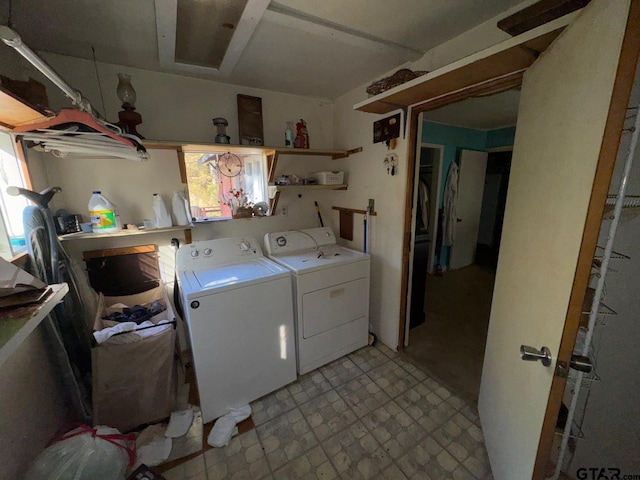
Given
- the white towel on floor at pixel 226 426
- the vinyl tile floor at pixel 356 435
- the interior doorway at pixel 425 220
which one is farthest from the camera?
the interior doorway at pixel 425 220

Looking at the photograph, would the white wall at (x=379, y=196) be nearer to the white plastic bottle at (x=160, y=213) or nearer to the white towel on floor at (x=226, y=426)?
the white towel on floor at (x=226, y=426)

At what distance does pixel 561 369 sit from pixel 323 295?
141 centimetres

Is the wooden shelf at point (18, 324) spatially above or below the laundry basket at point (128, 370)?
above

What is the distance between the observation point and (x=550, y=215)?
2.89 ft

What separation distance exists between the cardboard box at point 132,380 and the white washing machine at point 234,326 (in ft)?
0.74

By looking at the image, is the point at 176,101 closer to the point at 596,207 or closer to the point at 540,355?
the point at 596,207

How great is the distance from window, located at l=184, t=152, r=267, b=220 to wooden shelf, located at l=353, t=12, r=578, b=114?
123cm

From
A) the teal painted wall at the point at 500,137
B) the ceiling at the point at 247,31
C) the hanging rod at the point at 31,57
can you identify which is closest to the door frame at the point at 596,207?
the ceiling at the point at 247,31

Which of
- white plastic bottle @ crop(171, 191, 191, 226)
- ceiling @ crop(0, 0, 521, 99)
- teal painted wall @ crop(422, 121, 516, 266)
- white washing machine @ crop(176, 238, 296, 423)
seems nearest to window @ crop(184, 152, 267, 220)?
white plastic bottle @ crop(171, 191, 191, 226)

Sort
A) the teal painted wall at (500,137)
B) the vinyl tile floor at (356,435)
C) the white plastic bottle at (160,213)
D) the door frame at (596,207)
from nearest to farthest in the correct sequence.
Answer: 1. the door frame at (596,207)
2. the vinyl tile floor at (356,435)
3. the white plastic bottle at (160,213)
4. the teal painted wall at (500,137)

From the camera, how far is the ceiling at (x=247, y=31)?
3.96 feet

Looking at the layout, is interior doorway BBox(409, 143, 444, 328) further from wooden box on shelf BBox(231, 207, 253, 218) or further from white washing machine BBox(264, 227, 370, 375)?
wooden box on shelf BBox(231, 207, 253, 218)

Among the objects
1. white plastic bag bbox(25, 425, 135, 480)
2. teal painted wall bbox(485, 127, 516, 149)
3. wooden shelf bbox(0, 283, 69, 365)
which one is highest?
teal painted wall bbox(485, 127, 516, 149)

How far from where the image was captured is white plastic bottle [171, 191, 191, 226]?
6.34ft
